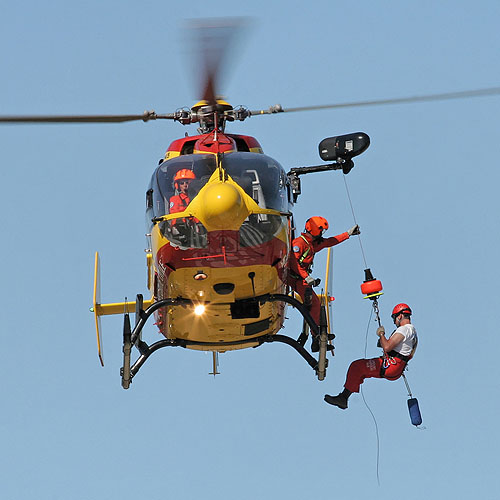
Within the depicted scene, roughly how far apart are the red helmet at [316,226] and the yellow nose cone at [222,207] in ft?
7.94

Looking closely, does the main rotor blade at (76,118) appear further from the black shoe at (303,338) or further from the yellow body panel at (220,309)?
the black shoe at (303,338)

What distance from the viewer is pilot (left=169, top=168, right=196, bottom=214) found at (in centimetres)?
1565

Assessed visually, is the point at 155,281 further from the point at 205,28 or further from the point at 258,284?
the point at 205,28

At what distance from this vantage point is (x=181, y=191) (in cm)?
1577

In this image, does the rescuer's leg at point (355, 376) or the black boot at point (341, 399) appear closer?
the rescuer's leg at point (355, 376)

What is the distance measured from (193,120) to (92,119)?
2.38 m

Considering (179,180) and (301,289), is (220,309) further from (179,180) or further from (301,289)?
(179,180)

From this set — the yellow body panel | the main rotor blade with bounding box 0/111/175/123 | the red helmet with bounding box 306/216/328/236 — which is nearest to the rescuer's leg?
the yellow body panel

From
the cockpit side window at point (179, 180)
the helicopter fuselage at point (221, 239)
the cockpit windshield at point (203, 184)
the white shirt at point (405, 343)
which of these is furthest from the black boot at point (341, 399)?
the cockpit side window at point (179, 180)

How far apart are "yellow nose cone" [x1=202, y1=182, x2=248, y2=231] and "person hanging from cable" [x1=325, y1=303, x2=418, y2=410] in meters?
3.07

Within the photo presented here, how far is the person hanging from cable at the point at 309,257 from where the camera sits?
17047mm

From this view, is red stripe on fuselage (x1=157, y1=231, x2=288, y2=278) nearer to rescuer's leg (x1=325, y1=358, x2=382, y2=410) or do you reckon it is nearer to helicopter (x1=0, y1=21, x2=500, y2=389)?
helicopter (x1=0, y1=21, x2=500, y2=389)

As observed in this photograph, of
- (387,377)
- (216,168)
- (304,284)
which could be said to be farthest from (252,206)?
(387,377)

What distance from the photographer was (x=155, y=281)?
17.0 meters
